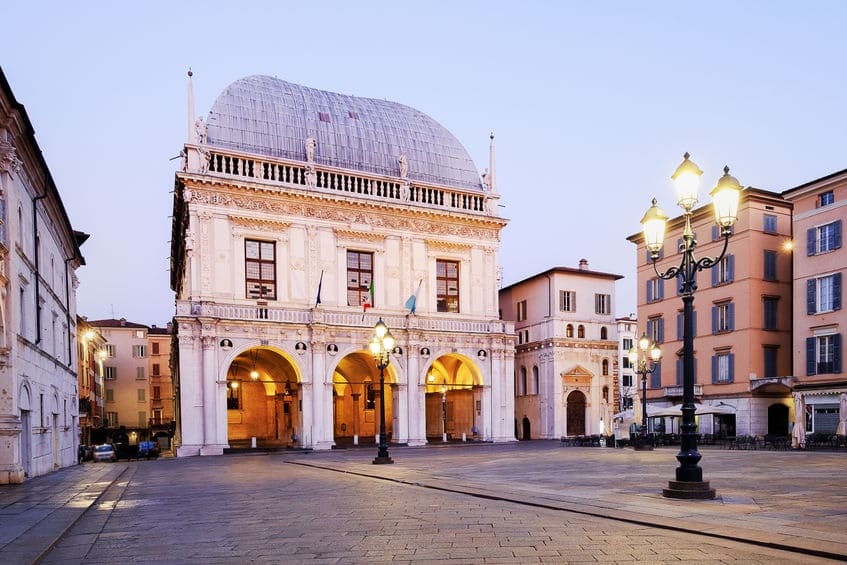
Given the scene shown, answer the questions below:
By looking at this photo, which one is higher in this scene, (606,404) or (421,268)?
(421,268)

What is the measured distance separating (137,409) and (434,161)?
212 feet

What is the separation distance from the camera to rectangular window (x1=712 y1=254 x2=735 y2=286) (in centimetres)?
4694

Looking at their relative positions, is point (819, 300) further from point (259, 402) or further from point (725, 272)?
point (259, 402)

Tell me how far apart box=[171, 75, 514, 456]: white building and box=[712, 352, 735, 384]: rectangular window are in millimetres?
13782

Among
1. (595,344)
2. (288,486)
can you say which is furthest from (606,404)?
(288,486)

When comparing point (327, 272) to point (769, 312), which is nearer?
point (327, 272)

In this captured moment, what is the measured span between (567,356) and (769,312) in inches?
634

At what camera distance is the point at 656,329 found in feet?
174

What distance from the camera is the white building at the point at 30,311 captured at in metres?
20.4

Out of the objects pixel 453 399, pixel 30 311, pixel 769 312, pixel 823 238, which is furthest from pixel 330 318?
pixel 823 238

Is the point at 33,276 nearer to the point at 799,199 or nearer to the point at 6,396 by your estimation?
the point at 6,396

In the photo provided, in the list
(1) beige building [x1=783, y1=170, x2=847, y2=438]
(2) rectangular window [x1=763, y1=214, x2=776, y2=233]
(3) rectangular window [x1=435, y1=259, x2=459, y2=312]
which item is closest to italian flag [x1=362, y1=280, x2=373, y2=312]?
(3) rectangular window [x1=435, y1=259, x2=459, y2=312]

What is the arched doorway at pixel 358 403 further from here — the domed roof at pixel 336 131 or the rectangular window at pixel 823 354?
the rectangular window at pixel 823 354

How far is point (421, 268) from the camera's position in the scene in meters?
48.0
